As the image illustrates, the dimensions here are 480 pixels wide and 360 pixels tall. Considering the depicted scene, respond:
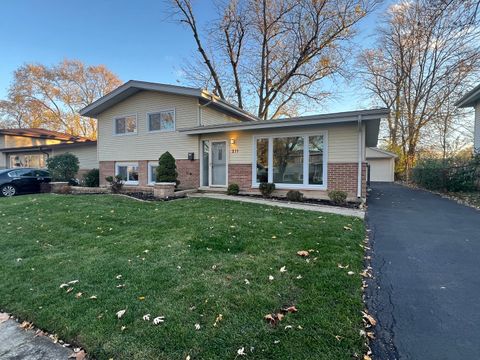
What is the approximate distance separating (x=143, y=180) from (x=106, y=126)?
3990 millimetres

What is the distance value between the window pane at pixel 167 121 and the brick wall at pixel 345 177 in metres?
7.44

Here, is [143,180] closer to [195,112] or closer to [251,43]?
[195,112]

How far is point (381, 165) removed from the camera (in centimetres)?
2586

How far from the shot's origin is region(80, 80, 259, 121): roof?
37.4 feet

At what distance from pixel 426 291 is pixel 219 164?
920 cm

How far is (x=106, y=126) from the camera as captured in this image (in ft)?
47.6

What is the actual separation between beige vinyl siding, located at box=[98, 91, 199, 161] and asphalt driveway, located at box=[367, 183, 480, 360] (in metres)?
8.74

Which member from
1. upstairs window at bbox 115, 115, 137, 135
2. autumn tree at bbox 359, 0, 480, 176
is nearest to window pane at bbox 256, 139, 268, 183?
upstairs window at bbox 115, 115, 137, 135

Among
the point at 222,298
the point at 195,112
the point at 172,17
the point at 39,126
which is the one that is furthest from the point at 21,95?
the point at 222,298

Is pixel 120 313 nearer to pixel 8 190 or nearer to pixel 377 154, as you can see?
pixel 8 190

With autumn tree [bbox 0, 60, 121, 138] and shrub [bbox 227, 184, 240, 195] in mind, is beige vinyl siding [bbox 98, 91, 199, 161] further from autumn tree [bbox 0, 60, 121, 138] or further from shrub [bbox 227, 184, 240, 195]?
autumn tree [bbox 0, 60, 121, 138]

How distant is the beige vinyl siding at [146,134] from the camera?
12.0 metres

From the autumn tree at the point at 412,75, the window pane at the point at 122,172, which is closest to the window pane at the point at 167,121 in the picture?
the window pane at the point at 122,172

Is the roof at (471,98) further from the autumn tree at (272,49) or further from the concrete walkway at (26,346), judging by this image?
the concrete walkway at (26,346)
